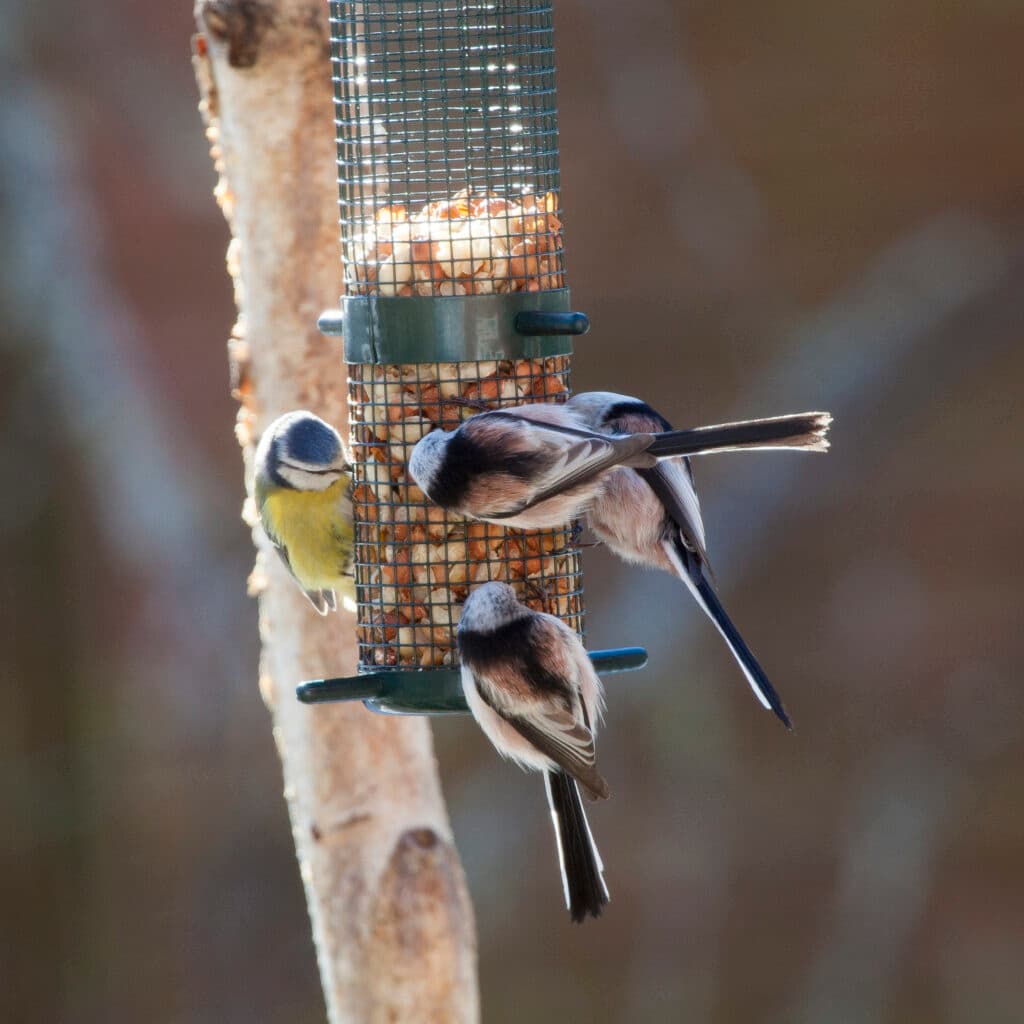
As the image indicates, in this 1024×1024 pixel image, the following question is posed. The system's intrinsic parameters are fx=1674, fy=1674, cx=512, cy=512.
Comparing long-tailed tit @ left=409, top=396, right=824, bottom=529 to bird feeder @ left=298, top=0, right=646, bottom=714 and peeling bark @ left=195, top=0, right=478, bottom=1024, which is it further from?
peeling bark @ left=195, top=0, right=478, bottom=1024

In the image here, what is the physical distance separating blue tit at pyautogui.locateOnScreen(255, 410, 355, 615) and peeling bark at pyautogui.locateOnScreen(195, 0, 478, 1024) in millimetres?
423

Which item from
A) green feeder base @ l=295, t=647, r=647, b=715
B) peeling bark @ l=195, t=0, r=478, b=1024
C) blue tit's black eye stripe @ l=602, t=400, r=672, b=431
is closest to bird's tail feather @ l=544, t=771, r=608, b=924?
green feeder base @ l=295, t=647, r=647, b=715

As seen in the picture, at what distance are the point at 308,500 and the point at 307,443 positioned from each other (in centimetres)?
18

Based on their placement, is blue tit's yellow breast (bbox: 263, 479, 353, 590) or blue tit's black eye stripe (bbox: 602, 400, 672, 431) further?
blue tit's yellow breast (bbox: 263, 479, 353, 590)

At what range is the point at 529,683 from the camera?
2.68 metres

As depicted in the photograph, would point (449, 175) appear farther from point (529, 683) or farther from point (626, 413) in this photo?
point (529, 683)

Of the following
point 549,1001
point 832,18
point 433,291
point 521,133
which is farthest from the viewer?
point 549,1001

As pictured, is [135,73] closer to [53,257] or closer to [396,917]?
[53,257]

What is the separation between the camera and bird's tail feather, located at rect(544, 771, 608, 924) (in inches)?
113

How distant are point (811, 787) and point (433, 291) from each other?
10.7 ft

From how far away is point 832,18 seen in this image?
5531mm

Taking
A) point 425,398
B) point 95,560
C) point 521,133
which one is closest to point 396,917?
point 425,398

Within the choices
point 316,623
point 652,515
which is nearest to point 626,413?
point 652,515

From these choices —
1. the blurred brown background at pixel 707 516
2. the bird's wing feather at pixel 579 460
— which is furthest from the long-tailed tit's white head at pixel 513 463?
the blurred brown background at pixel 707 516
